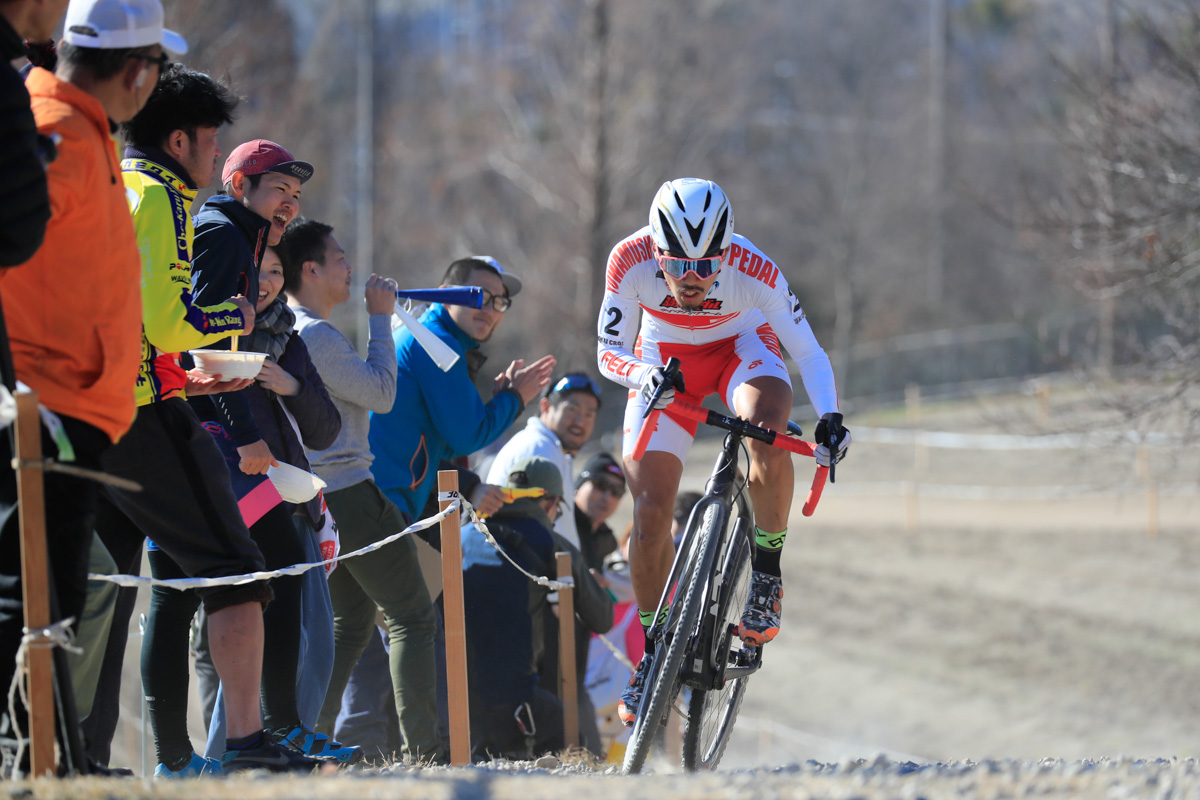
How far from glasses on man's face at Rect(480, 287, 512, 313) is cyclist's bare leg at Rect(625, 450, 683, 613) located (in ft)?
4.55

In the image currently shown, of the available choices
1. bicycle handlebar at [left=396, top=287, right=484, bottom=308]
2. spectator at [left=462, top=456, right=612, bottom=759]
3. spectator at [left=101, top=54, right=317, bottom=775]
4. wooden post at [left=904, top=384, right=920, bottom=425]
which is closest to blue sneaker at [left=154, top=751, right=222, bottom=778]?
spectator at [left=101, top=54, right=317, bottom=775]

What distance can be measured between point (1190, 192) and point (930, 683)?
A: 6494 mm

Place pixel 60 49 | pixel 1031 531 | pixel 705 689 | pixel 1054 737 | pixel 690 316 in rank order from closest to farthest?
pixel 60 49, pixel 705 689, pixel 690 316, pixel 1054 737, pixel 1031 531

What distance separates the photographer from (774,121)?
45.7 metres

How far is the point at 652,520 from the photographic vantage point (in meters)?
5.63

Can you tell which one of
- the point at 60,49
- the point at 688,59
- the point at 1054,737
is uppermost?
the point at 688,59

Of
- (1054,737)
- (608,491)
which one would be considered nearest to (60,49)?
(608,491)

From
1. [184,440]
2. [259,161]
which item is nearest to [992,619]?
[259,161]

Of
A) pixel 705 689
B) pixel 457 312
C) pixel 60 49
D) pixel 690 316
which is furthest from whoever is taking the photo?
pixel 457 312

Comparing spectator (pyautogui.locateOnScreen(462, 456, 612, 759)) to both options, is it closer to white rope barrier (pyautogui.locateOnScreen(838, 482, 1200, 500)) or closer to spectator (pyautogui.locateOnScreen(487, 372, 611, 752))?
spectator (pyautogui.locateOnScreen(487, 372, 611, 752))

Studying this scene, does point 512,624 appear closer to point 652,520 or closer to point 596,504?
point 652,520

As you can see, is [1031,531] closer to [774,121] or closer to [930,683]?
[930,683]

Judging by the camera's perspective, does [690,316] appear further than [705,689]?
Yes

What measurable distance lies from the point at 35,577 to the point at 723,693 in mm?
3570
